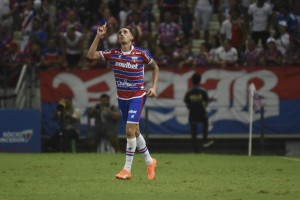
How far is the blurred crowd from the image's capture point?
73.6 feet

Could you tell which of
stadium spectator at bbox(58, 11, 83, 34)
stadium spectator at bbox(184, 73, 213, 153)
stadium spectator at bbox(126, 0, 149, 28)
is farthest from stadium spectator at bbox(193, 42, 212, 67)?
stadium spectator at bbox(58, 11, 83, 34)

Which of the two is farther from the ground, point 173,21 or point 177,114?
point 173,21

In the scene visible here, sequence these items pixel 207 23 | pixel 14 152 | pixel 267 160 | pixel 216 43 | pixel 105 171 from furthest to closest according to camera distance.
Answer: pixel 207 23, pixel 216 43, pixel 14 152, pixel 267 160, pixel 105 171

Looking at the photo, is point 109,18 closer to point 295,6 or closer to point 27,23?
point 27,23

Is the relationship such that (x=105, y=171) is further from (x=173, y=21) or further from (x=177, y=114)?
(x=173, y=21)

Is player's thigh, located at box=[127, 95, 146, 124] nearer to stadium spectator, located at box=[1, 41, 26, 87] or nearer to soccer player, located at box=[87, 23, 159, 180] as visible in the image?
soccer player, located at box=[87, 23, 159, 180]

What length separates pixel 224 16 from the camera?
2441cm

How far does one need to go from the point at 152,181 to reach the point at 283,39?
11.6 meters

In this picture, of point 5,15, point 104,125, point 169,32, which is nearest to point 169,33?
point 169,32

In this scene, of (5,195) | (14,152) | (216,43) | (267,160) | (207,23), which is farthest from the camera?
(207,23)

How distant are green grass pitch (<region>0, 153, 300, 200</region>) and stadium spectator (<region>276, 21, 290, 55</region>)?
5232mm

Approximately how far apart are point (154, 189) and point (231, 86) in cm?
1141

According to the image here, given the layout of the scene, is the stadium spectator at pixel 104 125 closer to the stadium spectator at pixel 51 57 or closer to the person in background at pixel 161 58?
the person in background at pixel 161 58

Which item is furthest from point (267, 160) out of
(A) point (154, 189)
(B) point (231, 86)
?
(A) point (154, 189)
